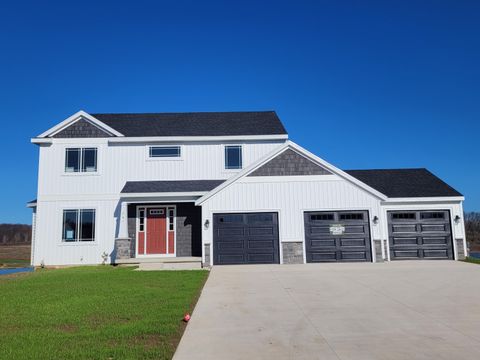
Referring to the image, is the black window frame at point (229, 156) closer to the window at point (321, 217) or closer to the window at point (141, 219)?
the window at point (141, 219)

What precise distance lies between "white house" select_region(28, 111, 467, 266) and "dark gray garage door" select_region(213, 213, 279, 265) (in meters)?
0.04

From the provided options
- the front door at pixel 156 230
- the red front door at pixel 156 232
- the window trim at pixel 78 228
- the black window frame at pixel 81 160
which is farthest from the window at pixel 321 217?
the black window frame at pixel 81 160

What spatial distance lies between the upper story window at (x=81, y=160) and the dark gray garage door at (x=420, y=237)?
14390mm

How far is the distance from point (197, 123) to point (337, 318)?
15.9 metres

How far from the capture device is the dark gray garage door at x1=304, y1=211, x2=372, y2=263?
1667 centimetres

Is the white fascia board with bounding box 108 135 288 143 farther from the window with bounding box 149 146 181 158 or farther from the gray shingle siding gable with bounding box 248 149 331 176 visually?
the gray shingle siding gable with bounding box 248 149 331 176

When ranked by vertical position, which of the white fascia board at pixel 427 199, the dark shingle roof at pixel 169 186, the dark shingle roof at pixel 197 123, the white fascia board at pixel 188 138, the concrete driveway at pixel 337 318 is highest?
the dark shingle roof at pixel 197 123

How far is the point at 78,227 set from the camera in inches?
717

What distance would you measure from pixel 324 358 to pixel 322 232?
1207 centimetres

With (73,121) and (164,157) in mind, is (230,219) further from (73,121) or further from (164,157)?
(73,121)

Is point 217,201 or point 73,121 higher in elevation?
point 73,121

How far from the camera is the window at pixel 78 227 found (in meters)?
18.2

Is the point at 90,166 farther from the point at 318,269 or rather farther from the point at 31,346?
the point at 31,346

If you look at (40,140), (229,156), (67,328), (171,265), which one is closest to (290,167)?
(229,156)
